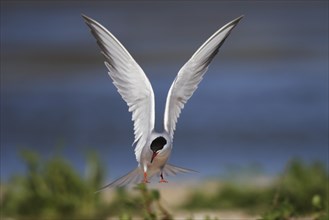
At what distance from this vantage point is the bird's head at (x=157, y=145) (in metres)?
2.66

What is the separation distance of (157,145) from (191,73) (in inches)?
14.8

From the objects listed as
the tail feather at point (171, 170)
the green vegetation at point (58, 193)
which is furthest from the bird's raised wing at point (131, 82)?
the green vegetation at point (58, 193)

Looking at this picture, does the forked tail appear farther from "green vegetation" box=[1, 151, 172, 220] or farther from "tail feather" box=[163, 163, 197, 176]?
"green vegetation" box=[1, 151, 172, 220]

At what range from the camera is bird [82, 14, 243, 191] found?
282cm

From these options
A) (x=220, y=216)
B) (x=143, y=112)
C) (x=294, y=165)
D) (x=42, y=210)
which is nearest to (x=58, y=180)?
(x=42, y=210)

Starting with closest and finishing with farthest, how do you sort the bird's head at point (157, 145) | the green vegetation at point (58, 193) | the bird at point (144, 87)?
the bird's head at point (157, 145) → the bird at point (144, 87) → the green vegetation at point (58, 193)

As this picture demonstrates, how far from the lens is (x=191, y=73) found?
9.70 feet

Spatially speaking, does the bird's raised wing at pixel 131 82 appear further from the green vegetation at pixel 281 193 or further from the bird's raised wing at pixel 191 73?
the green vegetation at pixel 281 193

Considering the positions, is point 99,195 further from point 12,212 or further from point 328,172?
point 328,172

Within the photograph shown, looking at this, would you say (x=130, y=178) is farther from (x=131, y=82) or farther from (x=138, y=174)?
(x=131, y=82)

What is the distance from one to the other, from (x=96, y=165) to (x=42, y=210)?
0.40 metres

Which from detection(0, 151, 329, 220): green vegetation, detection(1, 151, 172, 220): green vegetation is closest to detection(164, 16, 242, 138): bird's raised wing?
detection(0, 151, 329, 220): green vegetation

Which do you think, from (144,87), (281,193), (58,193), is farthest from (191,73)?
(58,193)

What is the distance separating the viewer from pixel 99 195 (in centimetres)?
532
